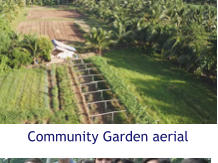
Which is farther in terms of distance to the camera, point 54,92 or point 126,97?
point 54,92

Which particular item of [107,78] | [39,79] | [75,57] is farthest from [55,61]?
[107,78]

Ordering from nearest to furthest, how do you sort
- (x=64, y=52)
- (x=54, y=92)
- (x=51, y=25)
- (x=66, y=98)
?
(x=66, y=98), (x=54, y=92), (x=64, y=52), (x=51, y=25)

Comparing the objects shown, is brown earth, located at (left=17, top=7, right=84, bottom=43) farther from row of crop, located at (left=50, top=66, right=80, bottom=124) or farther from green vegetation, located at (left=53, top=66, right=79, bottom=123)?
row of crop, located at (left=50, top=66, right=80, bottom=124)

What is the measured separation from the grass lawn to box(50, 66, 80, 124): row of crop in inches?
95.9

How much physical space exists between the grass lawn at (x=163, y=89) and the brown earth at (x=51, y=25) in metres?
8.79

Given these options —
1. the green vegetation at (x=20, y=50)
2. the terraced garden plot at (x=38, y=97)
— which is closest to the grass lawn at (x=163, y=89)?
the terraced garden plot at (x=38, y=97)

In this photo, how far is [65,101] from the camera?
11438 mm

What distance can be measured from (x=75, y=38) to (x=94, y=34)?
22.1 ft

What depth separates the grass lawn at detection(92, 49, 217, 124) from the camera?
1082 centimetres

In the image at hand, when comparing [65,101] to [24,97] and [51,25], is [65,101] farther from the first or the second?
[51,25]

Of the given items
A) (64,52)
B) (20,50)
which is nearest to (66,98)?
(20,50)

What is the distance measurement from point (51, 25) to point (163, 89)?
20716mm

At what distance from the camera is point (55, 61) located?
54.2 feet

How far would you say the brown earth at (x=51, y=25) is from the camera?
2412 centimetres
